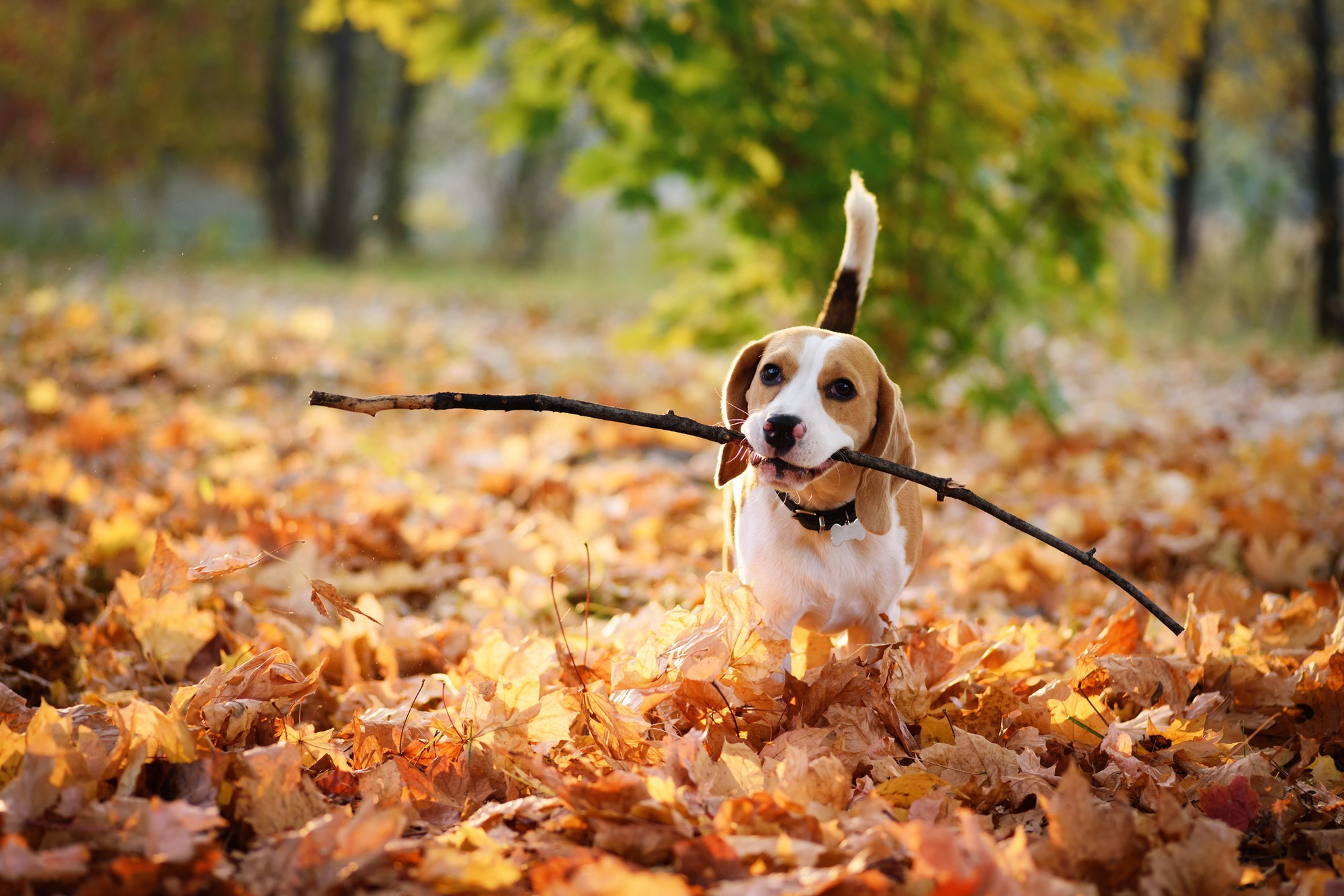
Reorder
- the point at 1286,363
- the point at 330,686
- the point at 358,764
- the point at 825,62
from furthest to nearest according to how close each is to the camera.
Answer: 1. the point at 1286,363
2. the point at 825,62
3. the point at 330,686
4. the point at 358,764

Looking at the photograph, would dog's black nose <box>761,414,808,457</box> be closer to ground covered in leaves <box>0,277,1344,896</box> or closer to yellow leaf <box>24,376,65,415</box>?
ground covered in leaves <box>0,277,1344,896</box>

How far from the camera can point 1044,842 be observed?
5.20ft

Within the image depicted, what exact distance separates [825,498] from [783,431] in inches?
12.2

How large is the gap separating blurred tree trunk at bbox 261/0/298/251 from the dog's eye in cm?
1922

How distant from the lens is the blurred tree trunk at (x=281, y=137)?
62.1ft

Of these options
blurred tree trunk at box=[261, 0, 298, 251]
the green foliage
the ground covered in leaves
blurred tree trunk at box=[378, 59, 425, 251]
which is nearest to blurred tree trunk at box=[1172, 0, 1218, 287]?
the green foliage

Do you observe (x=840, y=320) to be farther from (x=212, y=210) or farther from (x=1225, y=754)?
(x=212, y=210)

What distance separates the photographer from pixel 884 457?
2389mm

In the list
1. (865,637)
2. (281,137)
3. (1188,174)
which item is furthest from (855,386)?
(281,137)

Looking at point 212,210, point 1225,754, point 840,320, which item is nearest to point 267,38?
point 212,210

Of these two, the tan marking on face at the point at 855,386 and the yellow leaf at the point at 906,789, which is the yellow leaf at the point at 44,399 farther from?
the yellow leaf at the point at 906,789

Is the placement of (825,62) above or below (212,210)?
above

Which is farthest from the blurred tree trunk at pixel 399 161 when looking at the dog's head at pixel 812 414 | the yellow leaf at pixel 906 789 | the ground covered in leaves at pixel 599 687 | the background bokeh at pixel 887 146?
the yellow leaf at pixel 906 789

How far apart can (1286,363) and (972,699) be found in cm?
838
